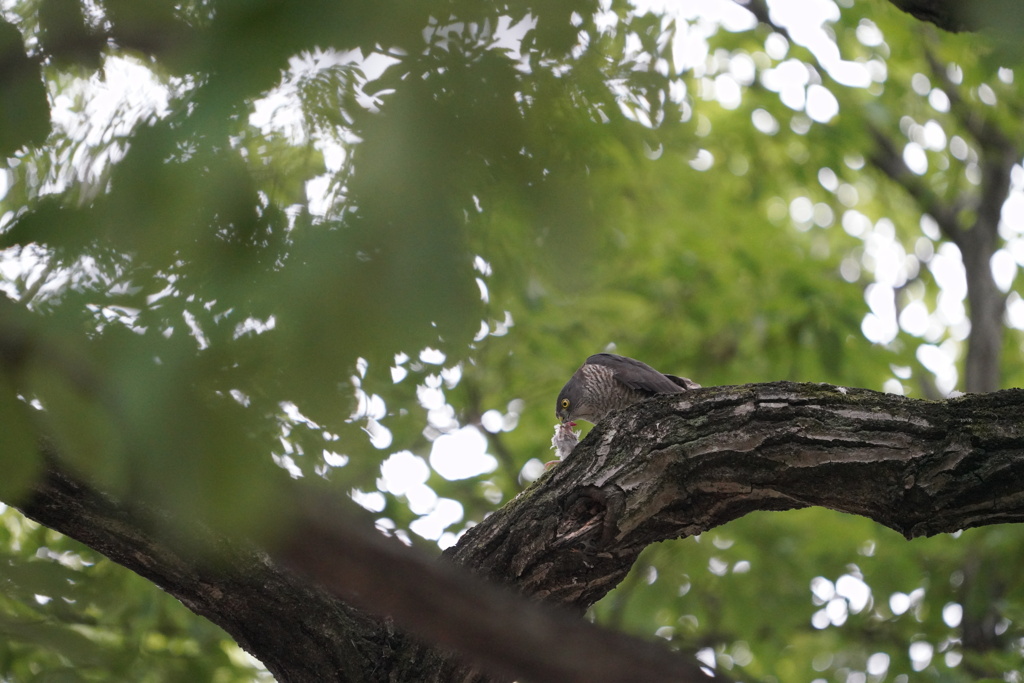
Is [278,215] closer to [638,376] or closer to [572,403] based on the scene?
[638,376]

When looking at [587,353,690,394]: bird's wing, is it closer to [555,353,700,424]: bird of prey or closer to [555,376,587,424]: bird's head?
[555,353,700,424]: bird of prey

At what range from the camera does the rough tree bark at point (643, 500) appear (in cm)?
267

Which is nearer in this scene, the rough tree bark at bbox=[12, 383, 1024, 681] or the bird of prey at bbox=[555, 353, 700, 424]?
the rough tree bark at bbox=[12, 383, 1024, 681]

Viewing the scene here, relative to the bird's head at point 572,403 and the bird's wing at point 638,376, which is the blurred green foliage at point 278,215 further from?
the bird's head at point 572,403

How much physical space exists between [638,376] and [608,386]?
36cm

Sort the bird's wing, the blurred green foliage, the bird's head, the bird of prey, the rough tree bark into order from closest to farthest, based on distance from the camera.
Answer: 1. the blurred green foliage
2. the rough tree bark
3. the bird's wing
4. the bird of prey
5. the bird's head

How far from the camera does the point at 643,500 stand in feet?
9.53

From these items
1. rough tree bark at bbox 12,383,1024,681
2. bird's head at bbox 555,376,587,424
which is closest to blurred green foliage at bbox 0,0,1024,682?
rough tree bark at bbox 12,383,1024,681

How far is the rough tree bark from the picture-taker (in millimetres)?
2674

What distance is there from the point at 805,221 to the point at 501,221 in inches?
412

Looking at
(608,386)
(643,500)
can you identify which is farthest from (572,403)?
(643,500)

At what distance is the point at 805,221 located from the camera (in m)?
10.7

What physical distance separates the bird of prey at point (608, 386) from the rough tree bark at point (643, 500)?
146 centimetres

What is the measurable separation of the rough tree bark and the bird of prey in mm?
1458
